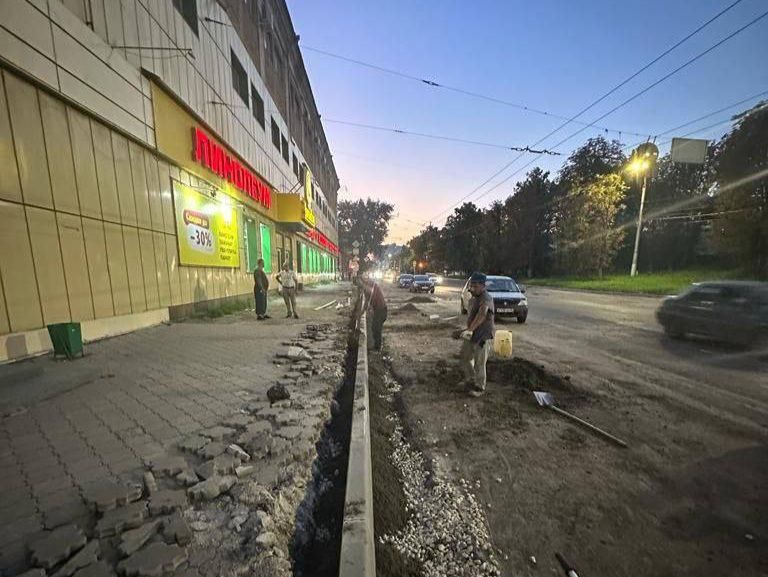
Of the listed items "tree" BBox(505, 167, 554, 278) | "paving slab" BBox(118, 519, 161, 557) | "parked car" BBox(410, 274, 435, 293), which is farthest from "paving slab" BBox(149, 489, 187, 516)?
"tree" BBox(505, 167, 554, 278)

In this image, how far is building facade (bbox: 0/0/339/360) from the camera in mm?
4988

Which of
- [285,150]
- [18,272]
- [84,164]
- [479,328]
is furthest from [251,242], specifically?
[479,328]

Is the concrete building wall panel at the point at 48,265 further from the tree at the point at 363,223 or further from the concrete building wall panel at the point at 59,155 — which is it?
the tree at the point at 363,223

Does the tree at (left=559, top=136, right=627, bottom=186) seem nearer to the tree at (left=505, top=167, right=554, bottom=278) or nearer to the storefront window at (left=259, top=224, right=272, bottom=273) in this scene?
the tree at (left=505, top=167, right=554, bottom=278)

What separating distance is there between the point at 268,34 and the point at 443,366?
21.4 meters

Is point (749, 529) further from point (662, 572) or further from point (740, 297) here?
point (740, 297)

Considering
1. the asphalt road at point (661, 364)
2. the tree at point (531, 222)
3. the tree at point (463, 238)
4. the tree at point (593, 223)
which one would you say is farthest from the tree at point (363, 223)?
the asphalt road at point (661, 364)

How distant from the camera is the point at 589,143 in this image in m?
49.7

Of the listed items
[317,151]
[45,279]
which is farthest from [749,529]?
[317,151]

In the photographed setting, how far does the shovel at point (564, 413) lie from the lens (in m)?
3.36

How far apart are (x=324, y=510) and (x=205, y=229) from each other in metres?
10.4

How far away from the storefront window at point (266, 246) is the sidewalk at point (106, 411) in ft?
34.2

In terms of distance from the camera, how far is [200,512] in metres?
2.07

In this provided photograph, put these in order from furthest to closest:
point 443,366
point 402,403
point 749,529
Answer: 1. point 443,366
2. point 402,403
3. point 749,529
